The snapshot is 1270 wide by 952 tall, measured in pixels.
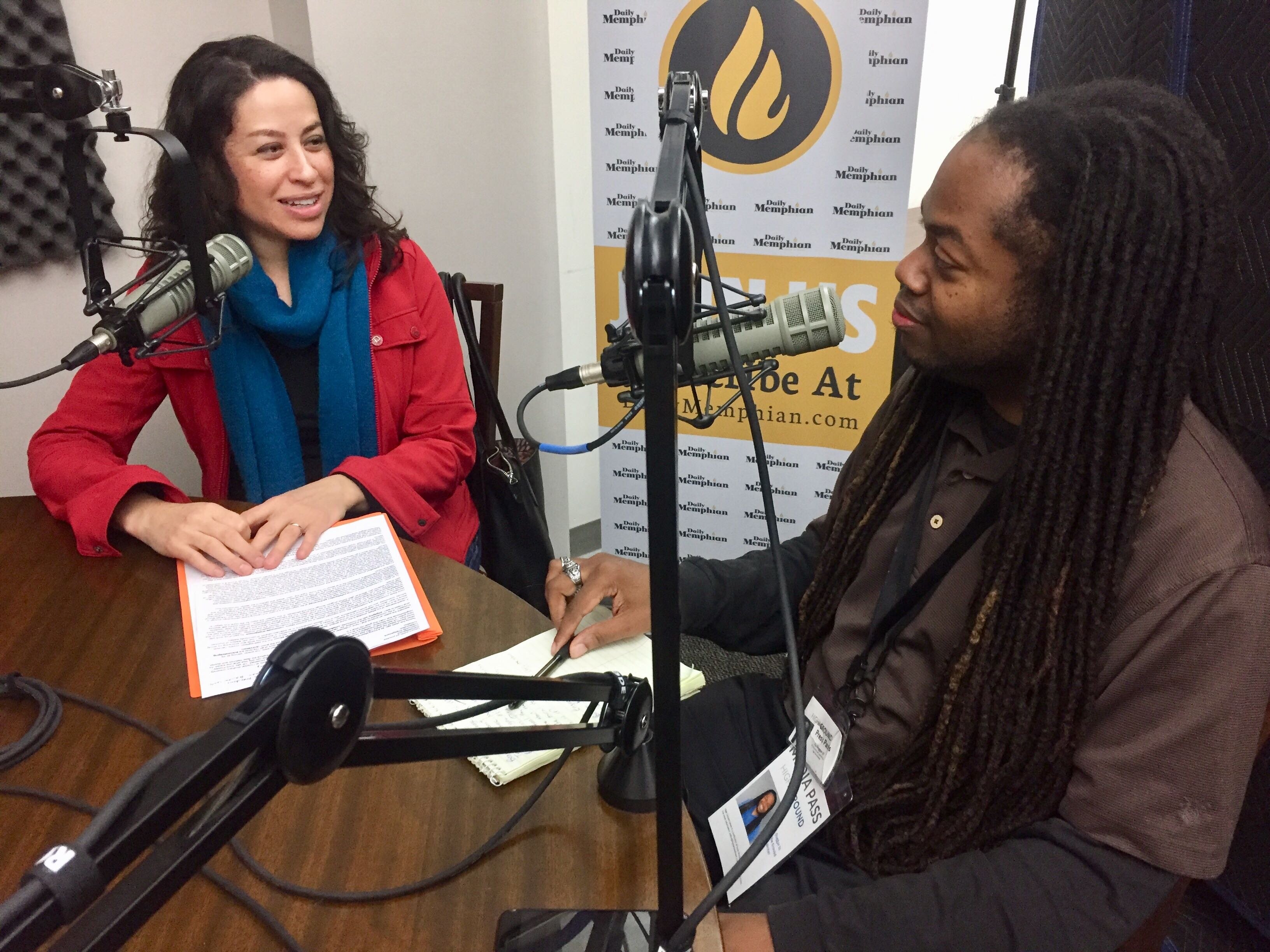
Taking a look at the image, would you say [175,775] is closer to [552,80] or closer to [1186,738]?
[1186,738]

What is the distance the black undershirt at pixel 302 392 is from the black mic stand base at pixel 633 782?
1064mm

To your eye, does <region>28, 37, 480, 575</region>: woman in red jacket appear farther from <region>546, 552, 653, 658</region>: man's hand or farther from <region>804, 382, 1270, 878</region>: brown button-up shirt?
<region>804, 382, 1270, 878</region>: brown button-up shirt

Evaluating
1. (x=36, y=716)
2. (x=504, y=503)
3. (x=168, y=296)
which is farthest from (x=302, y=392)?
(x=36, y=716)

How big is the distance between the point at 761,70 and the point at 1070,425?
4.63 feet

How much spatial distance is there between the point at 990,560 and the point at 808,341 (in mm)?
354

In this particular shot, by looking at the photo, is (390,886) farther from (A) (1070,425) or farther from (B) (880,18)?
(B) (880,18)

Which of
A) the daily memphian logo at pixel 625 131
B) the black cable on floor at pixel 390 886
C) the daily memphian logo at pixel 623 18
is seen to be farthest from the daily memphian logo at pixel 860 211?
the black cable on floor at pixel 390 886

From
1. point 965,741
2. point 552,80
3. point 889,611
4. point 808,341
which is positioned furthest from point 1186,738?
point 552,80

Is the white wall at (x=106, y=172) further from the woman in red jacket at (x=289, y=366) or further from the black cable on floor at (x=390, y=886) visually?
the black cable on floor at (x=390, y=886)

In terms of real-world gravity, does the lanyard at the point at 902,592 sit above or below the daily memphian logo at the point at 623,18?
below

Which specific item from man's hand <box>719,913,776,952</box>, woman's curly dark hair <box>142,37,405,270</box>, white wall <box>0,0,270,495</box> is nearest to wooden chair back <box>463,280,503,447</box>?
woman's curly dark hair <box>142,37,405,270</box>

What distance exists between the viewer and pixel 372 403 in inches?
62.6

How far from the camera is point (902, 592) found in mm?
1004

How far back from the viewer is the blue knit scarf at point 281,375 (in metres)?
1.49
